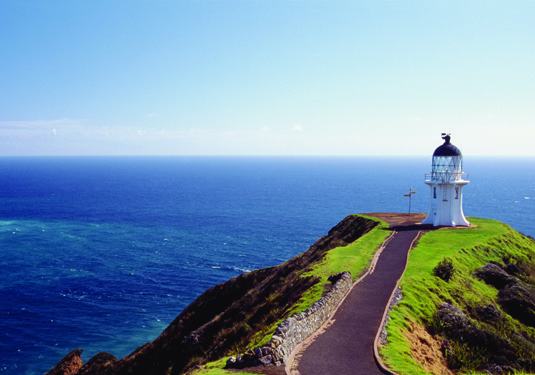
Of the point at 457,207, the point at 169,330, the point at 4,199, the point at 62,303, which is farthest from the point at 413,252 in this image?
the point at 4,199

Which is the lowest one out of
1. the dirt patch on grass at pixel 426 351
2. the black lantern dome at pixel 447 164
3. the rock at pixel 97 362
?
the rock at pixel 97 362

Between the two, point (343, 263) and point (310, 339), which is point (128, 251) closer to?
point (343, 263)

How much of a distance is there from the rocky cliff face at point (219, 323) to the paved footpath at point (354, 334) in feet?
13.1

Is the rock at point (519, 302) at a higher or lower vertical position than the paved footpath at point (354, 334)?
lower

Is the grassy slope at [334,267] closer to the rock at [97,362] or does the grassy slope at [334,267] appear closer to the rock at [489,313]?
the rock at [489,313]

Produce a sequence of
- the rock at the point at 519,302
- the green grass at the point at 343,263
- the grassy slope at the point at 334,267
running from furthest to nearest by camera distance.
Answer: the rock at the point at 519,302 < the green grass at the point at 343,263 < the grassy slope at the point at 334,267

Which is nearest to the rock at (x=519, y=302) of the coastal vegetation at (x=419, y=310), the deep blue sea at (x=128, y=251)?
the coastal vegetation at (x=419, y=310)

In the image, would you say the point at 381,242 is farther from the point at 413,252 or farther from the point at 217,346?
the point at 217,346

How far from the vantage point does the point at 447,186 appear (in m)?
51.7

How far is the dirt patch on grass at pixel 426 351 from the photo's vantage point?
19.7 meters

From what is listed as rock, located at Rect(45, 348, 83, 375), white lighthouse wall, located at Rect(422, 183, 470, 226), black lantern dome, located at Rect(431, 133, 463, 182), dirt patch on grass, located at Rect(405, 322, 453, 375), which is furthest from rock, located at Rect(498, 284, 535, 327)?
rock, located at Rect(45, 348, 83, 375)

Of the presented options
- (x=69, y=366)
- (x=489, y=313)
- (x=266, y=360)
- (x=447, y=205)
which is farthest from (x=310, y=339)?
(x=447, y=205)

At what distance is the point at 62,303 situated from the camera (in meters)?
58.1

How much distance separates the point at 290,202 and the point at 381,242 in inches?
4436
